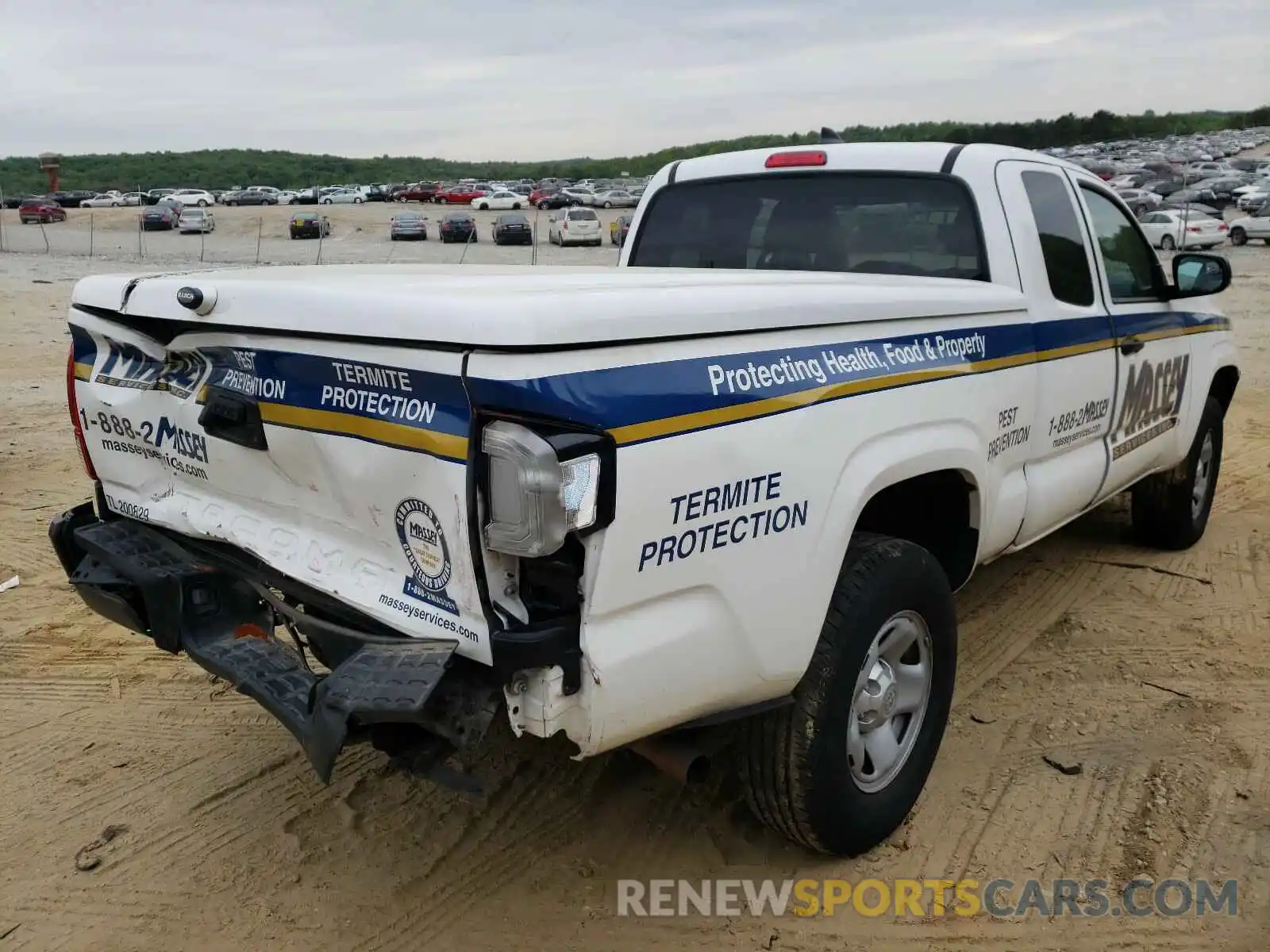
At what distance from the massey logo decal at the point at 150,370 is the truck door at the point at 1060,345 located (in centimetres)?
275

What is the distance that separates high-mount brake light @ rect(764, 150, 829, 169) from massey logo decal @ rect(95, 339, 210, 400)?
257 centimetres

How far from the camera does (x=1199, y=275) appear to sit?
475 cm

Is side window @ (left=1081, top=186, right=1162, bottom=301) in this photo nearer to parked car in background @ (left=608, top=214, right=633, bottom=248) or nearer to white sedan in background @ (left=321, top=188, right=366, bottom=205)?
parked car in background @ (left=608, top=214, right=633, bottom=248)

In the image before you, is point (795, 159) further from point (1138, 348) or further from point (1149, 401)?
point (1149, 401)

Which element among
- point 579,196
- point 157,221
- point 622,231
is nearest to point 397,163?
point 579,196

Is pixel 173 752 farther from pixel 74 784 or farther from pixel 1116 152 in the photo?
pixel 1116 152

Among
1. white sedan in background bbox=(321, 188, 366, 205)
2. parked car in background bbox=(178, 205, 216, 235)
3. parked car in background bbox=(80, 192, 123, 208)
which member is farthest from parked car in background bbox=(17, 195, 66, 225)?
white sedan in background bbox=(321, 188, 366, 205)

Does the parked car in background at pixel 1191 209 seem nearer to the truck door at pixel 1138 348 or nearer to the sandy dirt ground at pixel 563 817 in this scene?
the truck door at pixel 1138 348

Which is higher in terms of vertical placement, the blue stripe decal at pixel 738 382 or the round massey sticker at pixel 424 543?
the blue stripe decal at pixel 738 382

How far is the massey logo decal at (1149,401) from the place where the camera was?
4.42 m

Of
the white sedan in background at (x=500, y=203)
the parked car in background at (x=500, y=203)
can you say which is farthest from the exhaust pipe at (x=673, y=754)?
the parked car in background at (x=500, y=203)

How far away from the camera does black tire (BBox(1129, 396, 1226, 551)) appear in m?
5.49

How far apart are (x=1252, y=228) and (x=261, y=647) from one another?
110 feet

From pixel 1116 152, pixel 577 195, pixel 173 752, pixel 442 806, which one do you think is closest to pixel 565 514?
pixel 442 806
